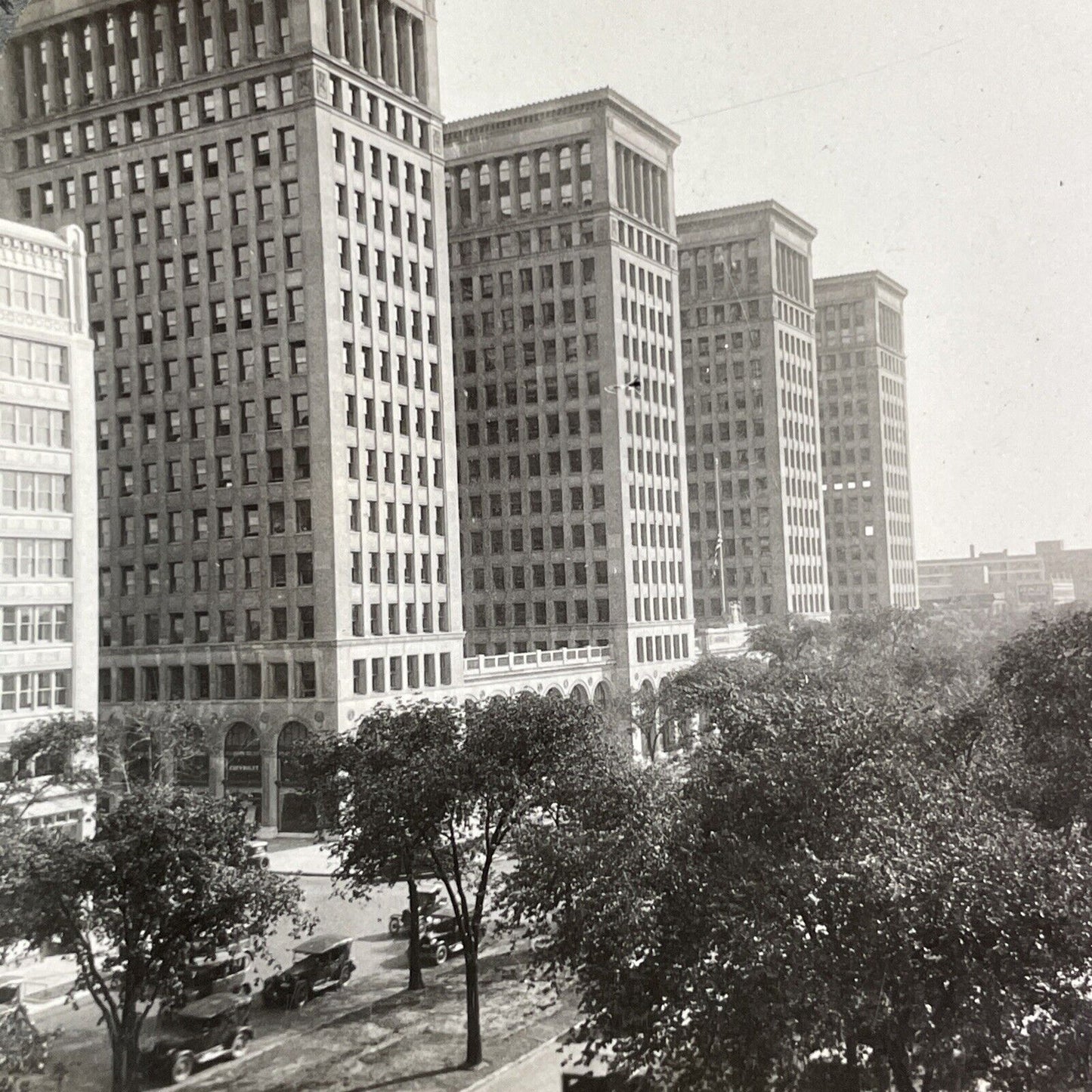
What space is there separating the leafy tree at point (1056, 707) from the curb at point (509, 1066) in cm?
1860

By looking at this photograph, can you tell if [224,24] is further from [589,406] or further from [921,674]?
[921,674]

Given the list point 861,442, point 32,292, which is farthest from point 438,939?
point 861,442

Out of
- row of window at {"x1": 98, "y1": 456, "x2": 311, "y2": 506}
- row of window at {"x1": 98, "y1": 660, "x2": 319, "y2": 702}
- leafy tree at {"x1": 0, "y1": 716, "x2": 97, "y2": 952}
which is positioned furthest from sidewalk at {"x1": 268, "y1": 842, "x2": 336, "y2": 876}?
row of window at {"x1": 98, "y1": 456, "x2": 311, "y2": 506}

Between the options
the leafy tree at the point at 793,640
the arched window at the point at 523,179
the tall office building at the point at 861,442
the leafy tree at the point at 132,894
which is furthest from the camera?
the tall office building at the point at 861,442

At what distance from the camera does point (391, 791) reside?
38.0 metres

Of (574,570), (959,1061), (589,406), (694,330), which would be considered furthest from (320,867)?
(694,330)

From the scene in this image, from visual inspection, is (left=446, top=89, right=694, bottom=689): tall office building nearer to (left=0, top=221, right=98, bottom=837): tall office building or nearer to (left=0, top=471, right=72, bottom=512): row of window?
(left=0, top=221, right=98, bottom=837): tall office building

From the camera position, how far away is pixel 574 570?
378 feet

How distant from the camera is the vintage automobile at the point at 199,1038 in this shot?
3225 centimetres

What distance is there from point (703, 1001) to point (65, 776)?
109ft

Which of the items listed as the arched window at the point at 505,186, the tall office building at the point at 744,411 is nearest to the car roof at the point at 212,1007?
the arched window at the point at 505,186

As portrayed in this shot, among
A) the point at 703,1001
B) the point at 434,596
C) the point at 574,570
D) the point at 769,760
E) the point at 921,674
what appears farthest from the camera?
the point at 574,570

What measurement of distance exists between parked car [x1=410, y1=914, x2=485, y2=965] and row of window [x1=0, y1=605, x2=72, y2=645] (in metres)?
22.8

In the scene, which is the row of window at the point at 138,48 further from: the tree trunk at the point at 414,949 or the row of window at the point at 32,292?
the tree trunk at the point at 414,949
